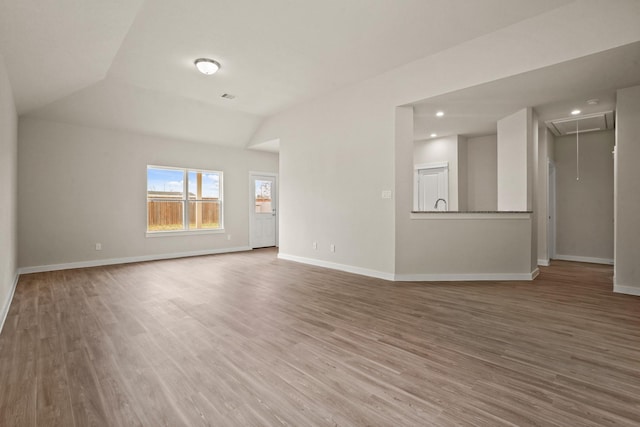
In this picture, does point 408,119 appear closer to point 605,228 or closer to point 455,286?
point 455,286

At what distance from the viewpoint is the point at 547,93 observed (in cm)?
412

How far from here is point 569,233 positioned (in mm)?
6520

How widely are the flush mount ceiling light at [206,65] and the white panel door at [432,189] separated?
5.02 metres

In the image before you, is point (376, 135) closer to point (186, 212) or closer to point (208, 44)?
point (208, 44)

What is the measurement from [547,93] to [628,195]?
1.63 m

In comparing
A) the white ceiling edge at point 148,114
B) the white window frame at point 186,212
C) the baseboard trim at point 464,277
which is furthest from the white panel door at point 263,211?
the baseboard trim at point 464,277

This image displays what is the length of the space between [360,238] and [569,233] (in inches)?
187

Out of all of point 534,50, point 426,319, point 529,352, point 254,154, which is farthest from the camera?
point 254,154

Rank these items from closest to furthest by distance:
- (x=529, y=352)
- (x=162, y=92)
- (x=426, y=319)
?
(x=529, y=352) → (x=426, y=319) → (x=162, y=92)

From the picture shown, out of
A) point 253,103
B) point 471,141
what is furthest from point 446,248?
point 253,103

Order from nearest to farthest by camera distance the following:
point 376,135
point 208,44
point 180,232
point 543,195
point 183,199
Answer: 1. point 208,44
2. point 376,135
3. point 543,195
4. point 180,232
5. point 183,199

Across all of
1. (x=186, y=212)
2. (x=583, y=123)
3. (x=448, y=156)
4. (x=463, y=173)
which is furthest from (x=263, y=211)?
(x=583, y=123)

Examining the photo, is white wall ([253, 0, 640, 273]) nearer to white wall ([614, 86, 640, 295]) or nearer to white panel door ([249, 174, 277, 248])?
white wall ([614, 86, 640, 295])

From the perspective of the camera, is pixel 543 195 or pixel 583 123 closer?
pixel 583 123
